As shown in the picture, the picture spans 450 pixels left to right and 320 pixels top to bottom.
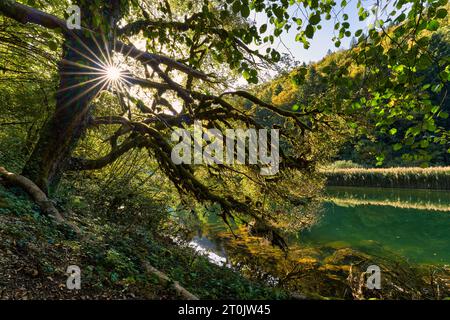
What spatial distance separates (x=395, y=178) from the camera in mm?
27453

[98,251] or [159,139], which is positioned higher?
[159,139]

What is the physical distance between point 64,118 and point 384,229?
14.3 meters

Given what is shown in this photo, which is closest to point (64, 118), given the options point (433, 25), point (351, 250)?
point (433, 25)

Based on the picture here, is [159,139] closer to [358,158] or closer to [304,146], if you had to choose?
[304,146]

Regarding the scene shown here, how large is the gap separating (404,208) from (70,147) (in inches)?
756

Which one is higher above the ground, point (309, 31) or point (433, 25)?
point (309, 31)

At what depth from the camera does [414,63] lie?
2240mm

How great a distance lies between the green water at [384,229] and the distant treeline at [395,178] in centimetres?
306

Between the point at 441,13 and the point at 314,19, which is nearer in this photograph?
the point at 441,13

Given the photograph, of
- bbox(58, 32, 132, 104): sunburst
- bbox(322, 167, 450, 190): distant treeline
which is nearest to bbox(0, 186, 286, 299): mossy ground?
bbox(58, 32, 132, 104): sunburst

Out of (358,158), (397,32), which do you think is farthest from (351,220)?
(358,158)

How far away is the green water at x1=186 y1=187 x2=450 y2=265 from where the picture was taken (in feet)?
37.2

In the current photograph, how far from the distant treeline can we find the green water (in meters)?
3.06

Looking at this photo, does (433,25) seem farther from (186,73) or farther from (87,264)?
(186,73)
